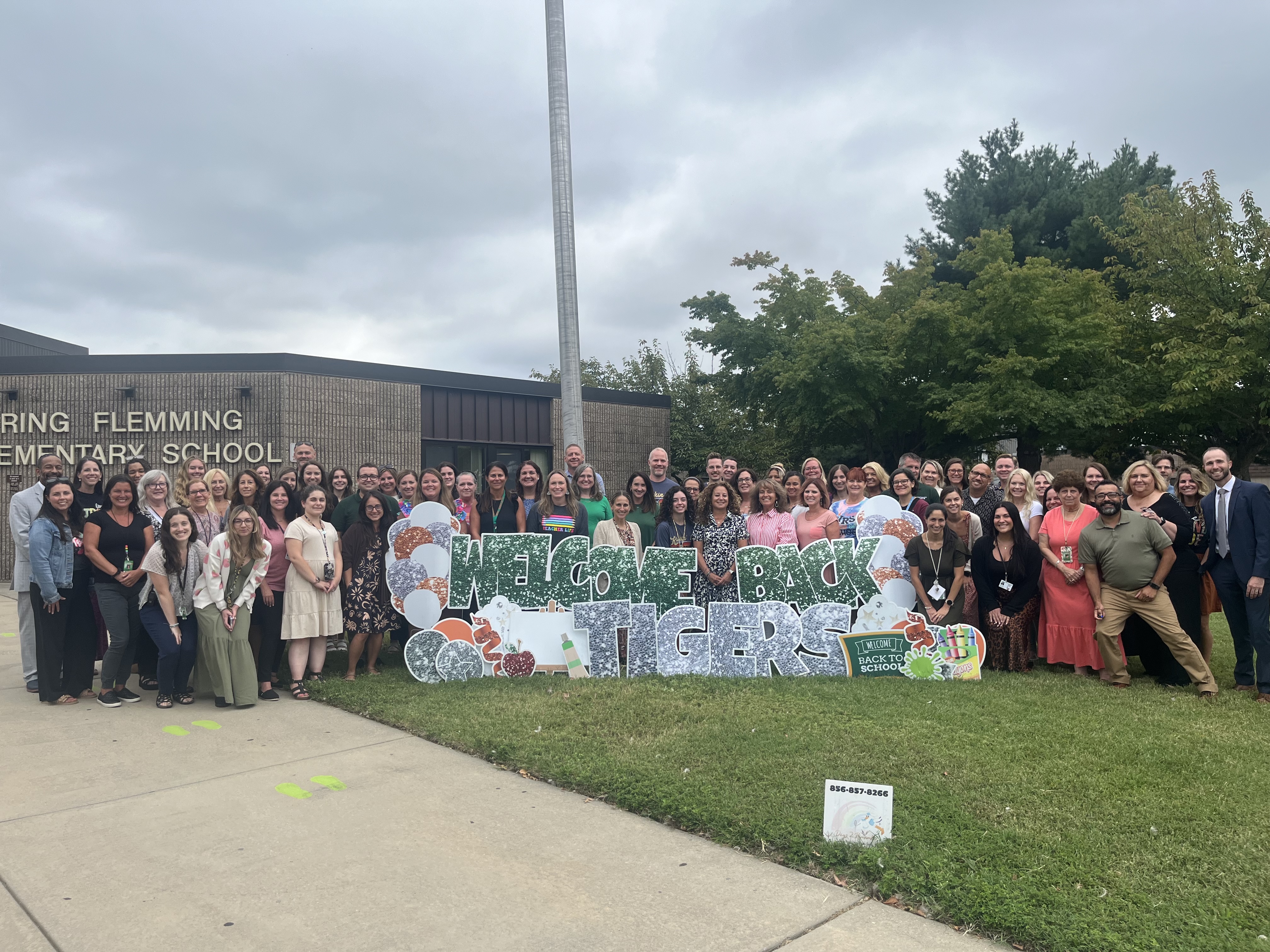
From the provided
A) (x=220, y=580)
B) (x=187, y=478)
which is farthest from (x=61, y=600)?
(x=187, y=478)

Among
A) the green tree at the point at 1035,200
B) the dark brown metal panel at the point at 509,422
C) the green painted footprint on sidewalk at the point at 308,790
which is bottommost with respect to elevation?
the green painted footprint on sidewalk at the point at 308,790

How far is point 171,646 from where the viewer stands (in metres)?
6.83

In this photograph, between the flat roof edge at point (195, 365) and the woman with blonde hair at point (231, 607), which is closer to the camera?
the woman with blonde hair at point (231, 607)

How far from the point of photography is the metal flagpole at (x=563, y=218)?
11.2 meters

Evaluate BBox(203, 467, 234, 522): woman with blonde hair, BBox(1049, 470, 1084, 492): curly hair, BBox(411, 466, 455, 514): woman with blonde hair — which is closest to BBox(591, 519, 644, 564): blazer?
BBox(411, 466, 455, 514): woman with blonde hair

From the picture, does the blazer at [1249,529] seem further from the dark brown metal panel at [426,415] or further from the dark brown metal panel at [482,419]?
the dark brown metal panel at [482,419]

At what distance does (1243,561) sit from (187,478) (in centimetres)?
874

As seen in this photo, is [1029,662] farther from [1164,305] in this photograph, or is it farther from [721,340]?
[721,340]

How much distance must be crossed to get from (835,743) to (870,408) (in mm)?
18349

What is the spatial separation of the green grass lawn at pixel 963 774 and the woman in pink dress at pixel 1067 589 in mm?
244

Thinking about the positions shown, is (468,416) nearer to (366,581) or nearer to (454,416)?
(454,416)

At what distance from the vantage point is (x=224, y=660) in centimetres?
674

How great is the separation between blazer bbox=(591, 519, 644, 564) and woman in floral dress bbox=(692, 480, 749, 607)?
0.56m

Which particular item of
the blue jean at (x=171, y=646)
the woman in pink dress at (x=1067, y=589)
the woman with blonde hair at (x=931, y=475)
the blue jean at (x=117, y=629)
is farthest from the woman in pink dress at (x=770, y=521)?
the blue jean at (x=117, y=629)
